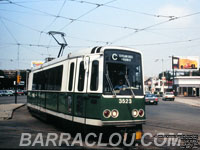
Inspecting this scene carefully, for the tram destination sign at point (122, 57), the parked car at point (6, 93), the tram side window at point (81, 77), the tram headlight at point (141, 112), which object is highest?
the tram destination sign at point (122, 57)

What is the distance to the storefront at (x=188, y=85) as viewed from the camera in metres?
70.3

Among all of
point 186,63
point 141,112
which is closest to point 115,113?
point 141,112

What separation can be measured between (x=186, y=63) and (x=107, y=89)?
220ft

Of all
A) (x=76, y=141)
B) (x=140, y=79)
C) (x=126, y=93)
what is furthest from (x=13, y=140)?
(x=140, y=79)

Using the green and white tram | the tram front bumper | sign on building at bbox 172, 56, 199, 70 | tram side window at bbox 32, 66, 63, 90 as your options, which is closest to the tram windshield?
the green and white tram

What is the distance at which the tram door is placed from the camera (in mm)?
8289

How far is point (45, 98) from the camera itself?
12633 mm

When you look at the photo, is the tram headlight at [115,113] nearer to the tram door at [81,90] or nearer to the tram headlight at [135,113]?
the tram headlight at [135,113]

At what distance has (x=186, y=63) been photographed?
70.6 metres

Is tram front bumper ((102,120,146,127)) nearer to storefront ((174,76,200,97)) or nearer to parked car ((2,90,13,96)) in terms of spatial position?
parked car ((2,90,13,96))

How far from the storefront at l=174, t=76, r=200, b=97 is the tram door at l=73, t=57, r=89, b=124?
66319 millimetres

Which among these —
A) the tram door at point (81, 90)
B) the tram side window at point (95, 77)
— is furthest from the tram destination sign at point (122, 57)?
the tram door at point (81, 90)

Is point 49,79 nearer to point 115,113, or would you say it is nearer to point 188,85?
point 115,113

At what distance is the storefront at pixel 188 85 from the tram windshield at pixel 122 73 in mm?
65805
